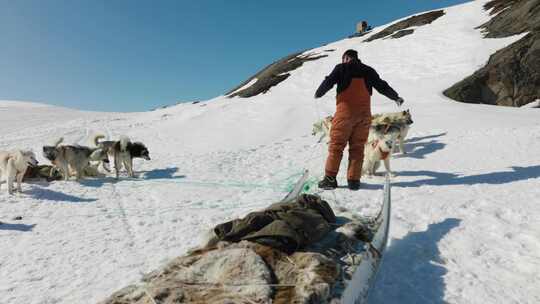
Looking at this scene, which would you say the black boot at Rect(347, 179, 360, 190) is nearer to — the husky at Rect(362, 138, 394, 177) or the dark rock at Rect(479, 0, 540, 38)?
the husky at Rect(362, 138, 394, 177)

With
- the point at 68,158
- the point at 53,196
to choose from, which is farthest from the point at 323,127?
the point at 53,196

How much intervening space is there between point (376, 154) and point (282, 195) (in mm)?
2242

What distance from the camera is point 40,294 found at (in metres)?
3.15

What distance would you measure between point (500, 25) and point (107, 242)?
26301 mm

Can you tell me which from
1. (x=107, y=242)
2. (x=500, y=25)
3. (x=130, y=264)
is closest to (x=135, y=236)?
(x=107, y=242)

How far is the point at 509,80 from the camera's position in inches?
606

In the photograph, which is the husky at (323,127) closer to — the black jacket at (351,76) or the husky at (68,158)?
the black jacket at (351,76)

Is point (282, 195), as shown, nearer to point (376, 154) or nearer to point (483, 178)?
point (376, 154)

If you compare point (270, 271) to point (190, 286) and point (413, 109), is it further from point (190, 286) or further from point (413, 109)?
point (413, 109)

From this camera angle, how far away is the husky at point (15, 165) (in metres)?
7.02

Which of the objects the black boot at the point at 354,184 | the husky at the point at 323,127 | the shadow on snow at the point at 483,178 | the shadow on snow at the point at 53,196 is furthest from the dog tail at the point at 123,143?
the shadow on snow at the point at 483,178

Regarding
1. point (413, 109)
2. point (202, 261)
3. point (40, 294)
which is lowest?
point (40, 294)

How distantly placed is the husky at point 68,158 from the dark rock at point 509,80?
49.9 feet

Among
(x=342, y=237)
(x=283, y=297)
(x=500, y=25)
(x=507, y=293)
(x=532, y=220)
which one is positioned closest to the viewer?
(x=283, y=297)
